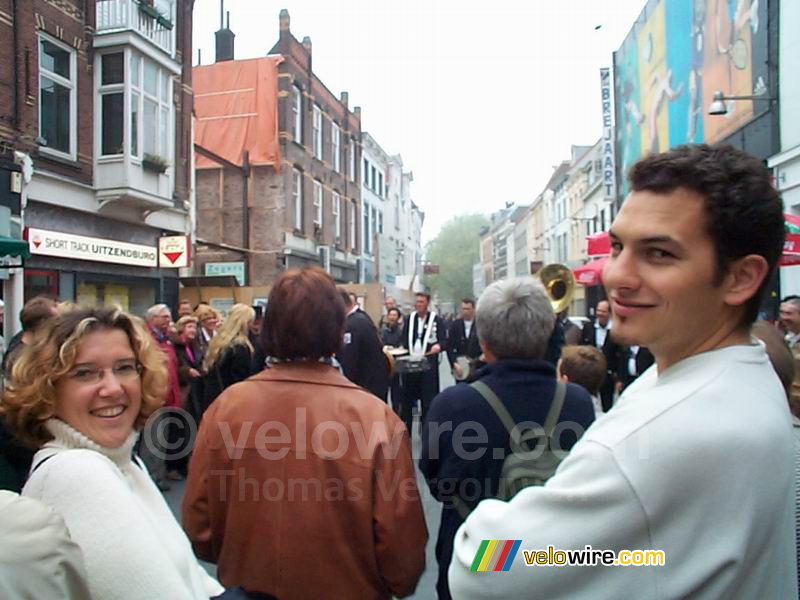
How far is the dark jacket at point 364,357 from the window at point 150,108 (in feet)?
32.6

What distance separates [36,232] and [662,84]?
16.8m

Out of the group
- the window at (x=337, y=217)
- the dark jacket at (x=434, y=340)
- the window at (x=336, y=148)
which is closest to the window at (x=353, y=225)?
the window at (x=337, y=217)

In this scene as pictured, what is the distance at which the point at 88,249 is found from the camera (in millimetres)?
13203

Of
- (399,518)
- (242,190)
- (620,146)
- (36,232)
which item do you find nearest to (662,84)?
(620,146)

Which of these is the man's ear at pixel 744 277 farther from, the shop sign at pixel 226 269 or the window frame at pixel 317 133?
the window frame at pixel 317 133

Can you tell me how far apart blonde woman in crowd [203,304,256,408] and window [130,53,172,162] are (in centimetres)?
936

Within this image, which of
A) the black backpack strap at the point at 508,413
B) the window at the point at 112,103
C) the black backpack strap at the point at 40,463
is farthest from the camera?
the window at the point at 112,103

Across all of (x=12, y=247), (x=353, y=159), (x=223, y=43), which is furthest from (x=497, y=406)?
(x=353, y=159)

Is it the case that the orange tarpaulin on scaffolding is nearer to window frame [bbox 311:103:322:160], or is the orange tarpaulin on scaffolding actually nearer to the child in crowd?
window frame [bbox 311:103:322:160]

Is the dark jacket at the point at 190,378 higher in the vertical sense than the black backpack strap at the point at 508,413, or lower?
lower

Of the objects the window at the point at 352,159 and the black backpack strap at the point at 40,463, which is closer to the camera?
the black backpack strap at the point at 40,463

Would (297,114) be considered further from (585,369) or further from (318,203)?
(585,369)

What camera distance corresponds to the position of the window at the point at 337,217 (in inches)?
→ 1198

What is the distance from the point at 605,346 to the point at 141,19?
42.2ft
